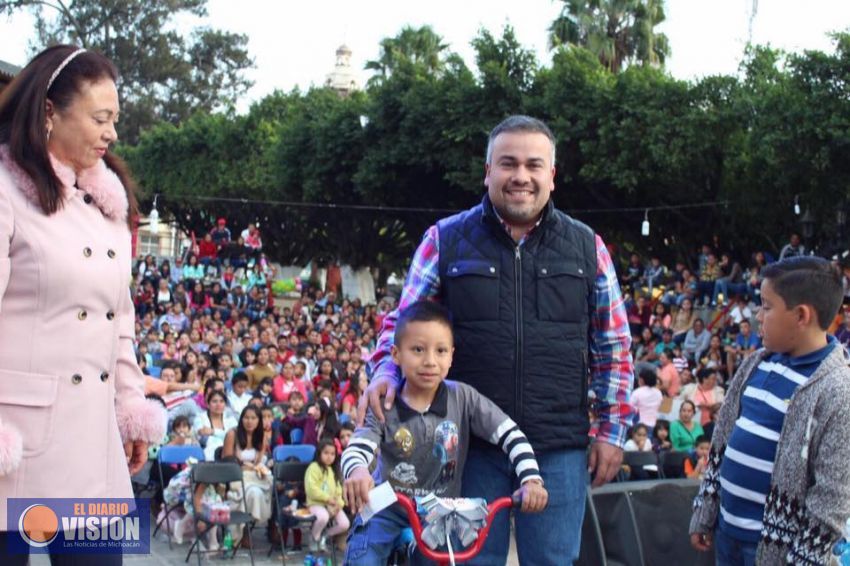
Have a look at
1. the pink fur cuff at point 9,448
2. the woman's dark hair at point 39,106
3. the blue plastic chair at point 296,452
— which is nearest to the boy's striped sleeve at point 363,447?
the pink fur cuff at point 9,448

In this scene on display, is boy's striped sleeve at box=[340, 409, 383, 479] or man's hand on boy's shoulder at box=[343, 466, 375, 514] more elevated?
boy's striped sleeve at box=[340, 409, 383, 479]

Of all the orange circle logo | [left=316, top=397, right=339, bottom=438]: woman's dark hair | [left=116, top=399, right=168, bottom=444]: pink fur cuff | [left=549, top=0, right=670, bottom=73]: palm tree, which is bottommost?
[left=316, top=397, right=339, bottom=438]: woman's dark hair

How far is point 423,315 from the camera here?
3410mm

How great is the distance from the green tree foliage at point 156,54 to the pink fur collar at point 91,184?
38.7 metres

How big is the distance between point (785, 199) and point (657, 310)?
3496 mm

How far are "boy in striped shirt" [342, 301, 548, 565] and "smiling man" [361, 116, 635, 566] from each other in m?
0.08

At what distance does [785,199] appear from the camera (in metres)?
21.7

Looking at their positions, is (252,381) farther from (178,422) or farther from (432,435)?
(432,435)

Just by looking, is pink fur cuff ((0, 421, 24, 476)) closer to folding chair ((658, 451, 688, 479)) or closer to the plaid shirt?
the plaid shirt

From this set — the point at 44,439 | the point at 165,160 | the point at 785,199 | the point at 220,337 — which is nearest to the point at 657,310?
the point at 785,199

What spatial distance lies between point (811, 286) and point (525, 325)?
1.08m

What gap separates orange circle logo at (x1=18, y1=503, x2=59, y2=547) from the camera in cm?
259

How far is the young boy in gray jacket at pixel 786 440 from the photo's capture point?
3.54 m

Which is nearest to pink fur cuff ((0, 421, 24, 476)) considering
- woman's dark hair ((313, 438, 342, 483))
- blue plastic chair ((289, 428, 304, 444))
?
woman's dark hair ((313, 438, 342, 483))
